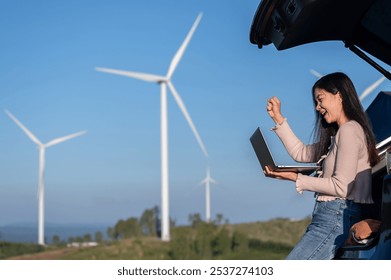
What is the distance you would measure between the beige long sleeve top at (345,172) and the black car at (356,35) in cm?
8

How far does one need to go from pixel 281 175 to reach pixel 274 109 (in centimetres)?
48

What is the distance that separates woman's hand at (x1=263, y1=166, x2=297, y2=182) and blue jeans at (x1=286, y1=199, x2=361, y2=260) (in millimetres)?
156

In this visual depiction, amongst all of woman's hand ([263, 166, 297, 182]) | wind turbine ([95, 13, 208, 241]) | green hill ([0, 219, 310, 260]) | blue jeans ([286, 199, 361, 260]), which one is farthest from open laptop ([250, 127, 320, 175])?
green hill ([0, 219, 310, 260])

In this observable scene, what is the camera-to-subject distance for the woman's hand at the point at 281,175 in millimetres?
3369

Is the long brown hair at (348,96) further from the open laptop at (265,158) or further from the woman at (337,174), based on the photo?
Answer: the open laptop at (265,158)

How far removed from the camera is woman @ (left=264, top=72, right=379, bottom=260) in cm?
331

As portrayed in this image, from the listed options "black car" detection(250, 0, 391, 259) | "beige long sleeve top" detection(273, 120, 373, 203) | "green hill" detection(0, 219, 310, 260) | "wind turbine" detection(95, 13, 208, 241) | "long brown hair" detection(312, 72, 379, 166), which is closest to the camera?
"black car" detection(250, 0, 391, 259)

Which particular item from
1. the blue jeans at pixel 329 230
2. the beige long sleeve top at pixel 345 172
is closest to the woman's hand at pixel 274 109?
the beige long sleeve top at pixel 345 172

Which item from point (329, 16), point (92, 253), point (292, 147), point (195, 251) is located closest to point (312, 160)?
point (292, 147)

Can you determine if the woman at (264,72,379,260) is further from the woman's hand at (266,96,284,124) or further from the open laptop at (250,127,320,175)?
the woman's hand at (266,96,284,124)

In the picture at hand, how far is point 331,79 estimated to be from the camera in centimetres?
347

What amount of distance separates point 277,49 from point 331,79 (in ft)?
1.35

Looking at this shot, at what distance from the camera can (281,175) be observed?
3377 mm
